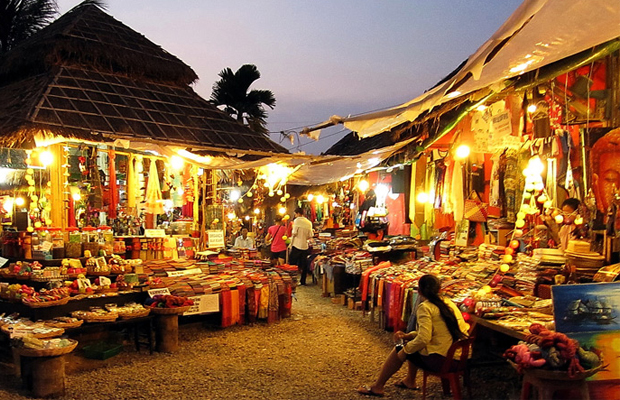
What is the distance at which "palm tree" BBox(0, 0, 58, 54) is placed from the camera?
17781mm

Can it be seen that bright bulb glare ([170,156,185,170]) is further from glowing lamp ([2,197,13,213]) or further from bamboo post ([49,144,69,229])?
glowing lamp ([2,197,13,213])

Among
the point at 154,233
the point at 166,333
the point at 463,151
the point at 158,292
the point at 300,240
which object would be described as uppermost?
the point at 463,151

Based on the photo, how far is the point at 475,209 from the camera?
316 inches

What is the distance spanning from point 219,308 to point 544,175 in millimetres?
5118

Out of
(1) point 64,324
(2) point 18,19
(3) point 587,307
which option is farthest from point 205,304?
(2) point 18,19

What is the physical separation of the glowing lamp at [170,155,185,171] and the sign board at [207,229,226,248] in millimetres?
1431

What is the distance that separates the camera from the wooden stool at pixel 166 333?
286 inches

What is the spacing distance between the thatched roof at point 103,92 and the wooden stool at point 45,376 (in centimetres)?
359

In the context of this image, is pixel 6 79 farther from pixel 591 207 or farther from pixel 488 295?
pixel 591 207

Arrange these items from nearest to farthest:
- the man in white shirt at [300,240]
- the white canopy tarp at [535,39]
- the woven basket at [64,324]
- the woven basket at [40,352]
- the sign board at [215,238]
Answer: the white canopy tarp at [535,39] → the woven basket at [40,352] → the woven basket at [64,324] → the sign board at [215,238] → the man in white shirt at [300,240]

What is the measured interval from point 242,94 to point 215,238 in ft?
38.8

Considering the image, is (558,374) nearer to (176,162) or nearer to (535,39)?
(535,39)

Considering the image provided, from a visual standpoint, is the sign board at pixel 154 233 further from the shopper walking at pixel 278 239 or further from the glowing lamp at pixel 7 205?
the glowing lamp at pixel 7 205

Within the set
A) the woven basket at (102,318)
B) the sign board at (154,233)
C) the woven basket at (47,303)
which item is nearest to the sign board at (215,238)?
the sign board at (154,233)
